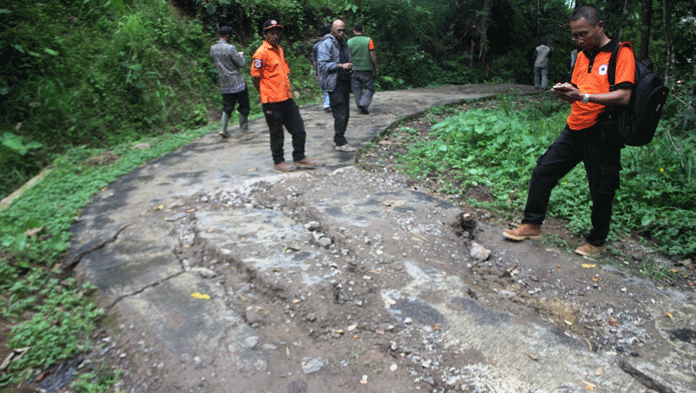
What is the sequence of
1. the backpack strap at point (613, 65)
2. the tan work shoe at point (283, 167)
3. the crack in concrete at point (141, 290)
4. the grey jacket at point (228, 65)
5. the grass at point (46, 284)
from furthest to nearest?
the grey jacket at point (228, 65) → the tan work shoe at point (283, 167) → the backpack strap at point (613, 65) → the crack in concrete at point (141, 290) → the grass at point (46, 284)

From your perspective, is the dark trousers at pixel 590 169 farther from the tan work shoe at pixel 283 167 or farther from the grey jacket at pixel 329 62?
the grey jacket at pixel 329 62

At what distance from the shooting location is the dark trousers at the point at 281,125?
17.3 feet

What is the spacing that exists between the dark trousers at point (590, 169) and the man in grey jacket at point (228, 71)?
15.7 feet

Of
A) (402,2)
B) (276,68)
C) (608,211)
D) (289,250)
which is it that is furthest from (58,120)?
(402,2)

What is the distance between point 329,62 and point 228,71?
174 centimetres

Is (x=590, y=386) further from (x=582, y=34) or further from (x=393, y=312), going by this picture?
(x=582, y=34)

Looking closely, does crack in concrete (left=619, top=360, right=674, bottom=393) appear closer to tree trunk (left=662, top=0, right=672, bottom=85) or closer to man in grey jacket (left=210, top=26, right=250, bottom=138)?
man in grey jacket (left=210, top=26, right=250, bottom=138)

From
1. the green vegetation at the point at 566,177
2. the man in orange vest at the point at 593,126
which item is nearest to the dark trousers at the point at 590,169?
the man in orange vest at the point at 593,126

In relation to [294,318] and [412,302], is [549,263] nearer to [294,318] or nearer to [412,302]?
[412,302]

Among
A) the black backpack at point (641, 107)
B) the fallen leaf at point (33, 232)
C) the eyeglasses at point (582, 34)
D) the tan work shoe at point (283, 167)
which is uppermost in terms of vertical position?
the eyeglasses at point (582, 34)

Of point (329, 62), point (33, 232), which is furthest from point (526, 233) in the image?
point (33, 232)

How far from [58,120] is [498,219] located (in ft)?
22.5

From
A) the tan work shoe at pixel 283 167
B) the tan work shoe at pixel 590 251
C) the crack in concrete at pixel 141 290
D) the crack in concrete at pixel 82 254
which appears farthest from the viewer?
the tan work shoe at pixel 283 167

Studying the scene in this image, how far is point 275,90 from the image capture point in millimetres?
5176
